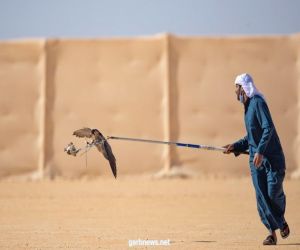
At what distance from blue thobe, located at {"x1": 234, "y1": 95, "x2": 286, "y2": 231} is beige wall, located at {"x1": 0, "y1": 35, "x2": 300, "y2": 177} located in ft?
20.8

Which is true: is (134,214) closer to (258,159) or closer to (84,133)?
(84,133)

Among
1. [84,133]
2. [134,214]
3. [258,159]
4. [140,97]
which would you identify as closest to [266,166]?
[258,159]

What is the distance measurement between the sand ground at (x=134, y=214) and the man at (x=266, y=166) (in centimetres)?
23

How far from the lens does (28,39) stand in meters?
13.8

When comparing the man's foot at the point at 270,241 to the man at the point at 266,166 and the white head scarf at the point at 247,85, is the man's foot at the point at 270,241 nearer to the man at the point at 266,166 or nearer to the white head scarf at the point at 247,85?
the man at the point at 266,166

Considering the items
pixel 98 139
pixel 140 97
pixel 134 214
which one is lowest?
pixel 134 214

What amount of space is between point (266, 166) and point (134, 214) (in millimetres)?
2878

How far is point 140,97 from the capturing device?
13594 millimetres

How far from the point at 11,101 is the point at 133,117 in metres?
2.19

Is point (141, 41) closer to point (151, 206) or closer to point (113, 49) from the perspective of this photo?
point (113, 49)

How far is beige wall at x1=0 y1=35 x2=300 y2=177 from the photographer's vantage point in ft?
44.4

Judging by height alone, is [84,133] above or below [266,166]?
above

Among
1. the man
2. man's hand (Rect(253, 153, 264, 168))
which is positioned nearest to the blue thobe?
the man

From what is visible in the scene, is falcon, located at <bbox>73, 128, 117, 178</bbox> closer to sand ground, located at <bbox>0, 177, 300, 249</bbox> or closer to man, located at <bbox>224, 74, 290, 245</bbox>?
sand ground, located at <bbox>0, 177, 300, 249</bbox>
